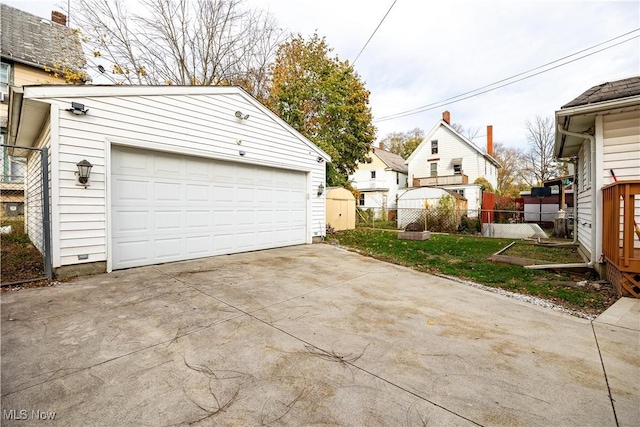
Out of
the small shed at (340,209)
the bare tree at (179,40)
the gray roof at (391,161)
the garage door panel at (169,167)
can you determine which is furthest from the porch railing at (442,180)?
the garage door panel at (169,167)

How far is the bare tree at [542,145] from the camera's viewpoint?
2377 cm

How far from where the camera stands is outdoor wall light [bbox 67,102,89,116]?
452 centimetres

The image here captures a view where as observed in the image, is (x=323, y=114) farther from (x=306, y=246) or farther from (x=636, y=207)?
(x=636, y=207)

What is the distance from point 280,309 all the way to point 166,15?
13.2 metres

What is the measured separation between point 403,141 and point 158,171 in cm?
3307

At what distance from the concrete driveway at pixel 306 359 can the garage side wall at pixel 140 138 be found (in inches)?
41.8

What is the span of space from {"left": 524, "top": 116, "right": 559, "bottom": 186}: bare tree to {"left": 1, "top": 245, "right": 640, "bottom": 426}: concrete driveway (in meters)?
26.1

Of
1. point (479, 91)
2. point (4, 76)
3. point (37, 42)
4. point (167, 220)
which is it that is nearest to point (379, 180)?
point (479, 91)

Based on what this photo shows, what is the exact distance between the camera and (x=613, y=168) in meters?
4.86

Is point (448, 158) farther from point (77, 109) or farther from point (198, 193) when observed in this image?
Result: point (77, 109)

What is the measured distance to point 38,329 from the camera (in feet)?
8.99

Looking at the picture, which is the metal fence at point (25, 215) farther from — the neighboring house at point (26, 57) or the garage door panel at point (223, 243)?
the garage door panel at point (223, 243)

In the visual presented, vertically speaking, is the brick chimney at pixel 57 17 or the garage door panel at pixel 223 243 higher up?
the brick chimney at pixel 57 17

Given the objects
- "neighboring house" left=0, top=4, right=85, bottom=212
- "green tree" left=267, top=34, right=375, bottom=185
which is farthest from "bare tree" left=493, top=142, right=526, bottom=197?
"neighboring house" left=0, top=4, right=85, bottom=212
